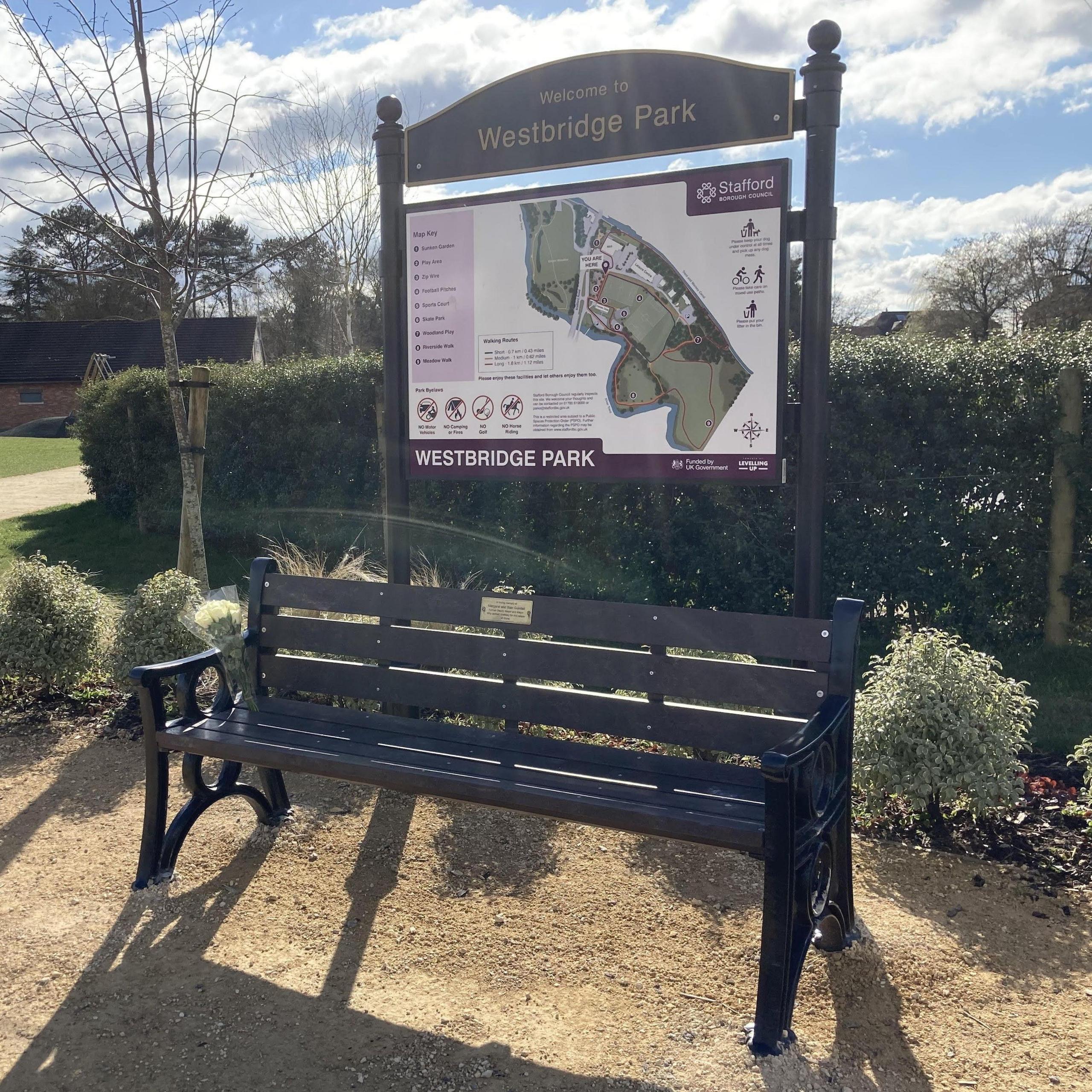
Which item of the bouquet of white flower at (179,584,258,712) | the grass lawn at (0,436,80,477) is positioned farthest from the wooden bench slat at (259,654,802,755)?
the grass lawn at (0,436,80,477)

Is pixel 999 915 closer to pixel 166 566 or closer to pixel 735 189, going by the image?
pixel 735 189

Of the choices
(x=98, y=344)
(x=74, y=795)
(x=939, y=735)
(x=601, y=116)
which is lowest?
(x=74, y=795)

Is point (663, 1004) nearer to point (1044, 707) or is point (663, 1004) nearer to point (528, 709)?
point (528, 709)

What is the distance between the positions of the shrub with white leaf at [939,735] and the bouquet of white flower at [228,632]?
2.54 m

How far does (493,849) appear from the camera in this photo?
381 centimetres

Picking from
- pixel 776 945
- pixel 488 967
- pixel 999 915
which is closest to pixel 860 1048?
pixel 776 945

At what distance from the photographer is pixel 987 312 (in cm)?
3828

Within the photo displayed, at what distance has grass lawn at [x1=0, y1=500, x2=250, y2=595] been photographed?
33.1 ft

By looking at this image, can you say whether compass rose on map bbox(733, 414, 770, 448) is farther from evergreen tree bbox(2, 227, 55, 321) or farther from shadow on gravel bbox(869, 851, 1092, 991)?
evergreen tree bbox(2, 227, 55, 321)

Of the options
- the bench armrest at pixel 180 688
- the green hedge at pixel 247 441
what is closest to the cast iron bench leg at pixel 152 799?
the bench armrest at pixel 180 688

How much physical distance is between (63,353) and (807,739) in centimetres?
5010

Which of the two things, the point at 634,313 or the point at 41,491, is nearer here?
the point at 634,313

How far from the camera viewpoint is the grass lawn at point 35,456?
72.4ft

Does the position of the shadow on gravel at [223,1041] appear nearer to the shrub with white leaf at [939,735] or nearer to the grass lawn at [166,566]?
the shrub with white leaf at [939,735]
